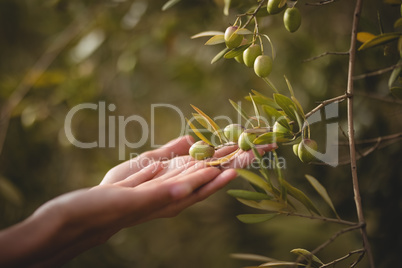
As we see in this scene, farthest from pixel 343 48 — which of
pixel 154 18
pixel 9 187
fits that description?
pixel 9 187

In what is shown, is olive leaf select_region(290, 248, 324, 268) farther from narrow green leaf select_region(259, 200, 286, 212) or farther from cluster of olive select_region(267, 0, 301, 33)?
cluster of olive select_region(267, 0, 301, 33)

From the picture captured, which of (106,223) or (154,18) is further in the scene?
(154,18)

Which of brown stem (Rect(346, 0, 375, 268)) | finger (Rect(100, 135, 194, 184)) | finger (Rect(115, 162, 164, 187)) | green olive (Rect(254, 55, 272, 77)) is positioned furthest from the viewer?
finger (Rect(100, 135, 194, 184))

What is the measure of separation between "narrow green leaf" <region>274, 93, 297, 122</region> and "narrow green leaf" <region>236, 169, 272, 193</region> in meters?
0.11

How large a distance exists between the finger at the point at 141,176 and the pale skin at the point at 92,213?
13 cm

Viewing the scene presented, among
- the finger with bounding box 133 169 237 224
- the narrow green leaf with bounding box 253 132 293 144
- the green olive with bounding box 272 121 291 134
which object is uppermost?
the green olive with bounding box 272 121 291 134

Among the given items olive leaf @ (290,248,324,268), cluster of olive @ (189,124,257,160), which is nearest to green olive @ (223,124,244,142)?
cluster of olive @ (189,124,257,160)

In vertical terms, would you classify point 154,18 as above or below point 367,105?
above

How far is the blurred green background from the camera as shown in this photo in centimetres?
109

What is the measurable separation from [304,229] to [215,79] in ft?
3.29

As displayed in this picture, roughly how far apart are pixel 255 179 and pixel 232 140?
12 cm

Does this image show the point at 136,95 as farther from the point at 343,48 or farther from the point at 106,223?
the point at 106,223

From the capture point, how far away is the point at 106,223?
60 centimetres

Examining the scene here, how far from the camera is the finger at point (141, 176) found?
79cm
